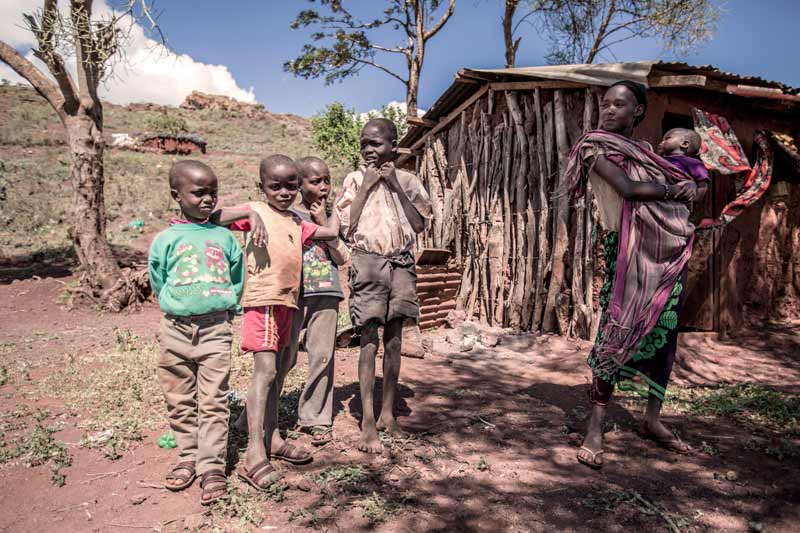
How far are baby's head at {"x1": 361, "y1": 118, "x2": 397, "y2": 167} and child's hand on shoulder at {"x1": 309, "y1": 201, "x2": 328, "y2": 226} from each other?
1.25 feet

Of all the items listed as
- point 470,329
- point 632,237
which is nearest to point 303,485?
point 632,237

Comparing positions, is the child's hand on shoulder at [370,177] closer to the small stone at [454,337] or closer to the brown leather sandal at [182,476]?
the brown leather sandal at [182,476]

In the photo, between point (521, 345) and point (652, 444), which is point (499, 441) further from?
point (521, 345)

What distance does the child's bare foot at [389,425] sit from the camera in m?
3.06

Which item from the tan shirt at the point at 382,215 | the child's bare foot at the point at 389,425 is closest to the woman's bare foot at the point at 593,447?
the child's bare foot at the point at 389,425

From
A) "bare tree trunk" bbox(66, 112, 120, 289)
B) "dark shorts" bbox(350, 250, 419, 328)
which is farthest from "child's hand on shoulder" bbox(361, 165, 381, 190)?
"bare tree trunk" bbox(66, 112, 120, 289)

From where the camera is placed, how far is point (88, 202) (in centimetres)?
763

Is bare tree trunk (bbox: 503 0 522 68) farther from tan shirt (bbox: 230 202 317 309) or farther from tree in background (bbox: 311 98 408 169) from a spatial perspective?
tan shirt (bbox: 230 202 317 309)

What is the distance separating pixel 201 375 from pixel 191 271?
0.51 m

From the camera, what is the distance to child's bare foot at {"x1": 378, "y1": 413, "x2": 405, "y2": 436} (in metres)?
3.06

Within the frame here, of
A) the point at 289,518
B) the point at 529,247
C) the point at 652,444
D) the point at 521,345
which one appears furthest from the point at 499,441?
the point at 529,247

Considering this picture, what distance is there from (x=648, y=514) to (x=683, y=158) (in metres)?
1.92

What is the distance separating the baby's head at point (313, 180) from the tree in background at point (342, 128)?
14.4m

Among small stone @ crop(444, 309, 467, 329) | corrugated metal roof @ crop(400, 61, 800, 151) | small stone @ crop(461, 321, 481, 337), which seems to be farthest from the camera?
small stone @ crop(444, 309, 467, 329)
